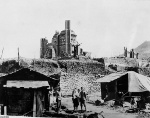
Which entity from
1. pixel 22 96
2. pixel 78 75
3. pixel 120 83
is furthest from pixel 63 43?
pixel 22 96

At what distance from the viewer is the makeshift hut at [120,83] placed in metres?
17.6

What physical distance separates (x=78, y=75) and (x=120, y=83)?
9.10m

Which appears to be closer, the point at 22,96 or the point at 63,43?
the point at 22,96

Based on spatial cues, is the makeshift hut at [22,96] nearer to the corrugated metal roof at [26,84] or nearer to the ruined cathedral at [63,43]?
the corrugated metal roof at [26,84]

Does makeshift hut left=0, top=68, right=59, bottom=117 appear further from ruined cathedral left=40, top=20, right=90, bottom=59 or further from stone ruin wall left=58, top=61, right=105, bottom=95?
ruined cathedral left=40, top=20, right=90, bottom=59

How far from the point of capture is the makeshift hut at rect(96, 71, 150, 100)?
1764 centimetres

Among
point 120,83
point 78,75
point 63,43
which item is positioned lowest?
point 120,83

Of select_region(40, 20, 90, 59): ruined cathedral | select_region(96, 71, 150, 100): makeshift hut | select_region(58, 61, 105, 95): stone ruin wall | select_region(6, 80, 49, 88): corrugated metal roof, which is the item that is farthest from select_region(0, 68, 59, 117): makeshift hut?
select_region(40, 20, 90, 59): ruined cathedral

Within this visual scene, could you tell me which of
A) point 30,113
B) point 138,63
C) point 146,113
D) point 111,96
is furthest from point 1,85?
point 138,63

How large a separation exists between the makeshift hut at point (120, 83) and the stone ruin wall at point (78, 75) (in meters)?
6.42

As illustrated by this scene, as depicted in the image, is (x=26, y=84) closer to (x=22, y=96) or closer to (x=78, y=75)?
(x=22, y=96)

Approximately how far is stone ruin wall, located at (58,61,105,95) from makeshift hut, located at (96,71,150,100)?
642cm

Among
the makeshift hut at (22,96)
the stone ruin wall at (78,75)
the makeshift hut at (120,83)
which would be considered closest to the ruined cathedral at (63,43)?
the stone ruin wall at (78,75)

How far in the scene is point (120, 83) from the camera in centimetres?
2106
